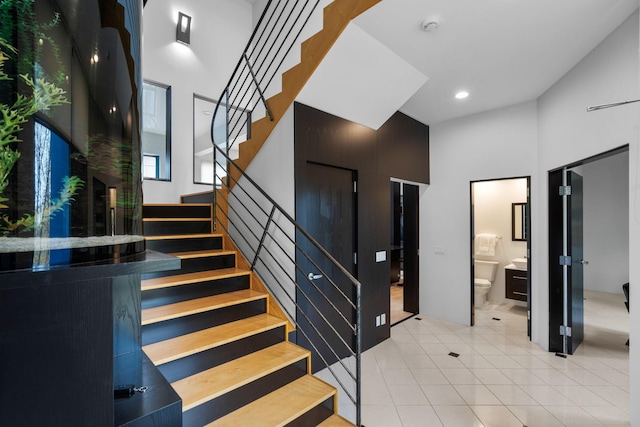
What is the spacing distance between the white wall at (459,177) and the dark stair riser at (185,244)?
3211mm

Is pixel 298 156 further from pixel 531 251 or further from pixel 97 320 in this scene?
pixel 531 251

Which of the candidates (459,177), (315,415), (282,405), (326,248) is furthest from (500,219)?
(282,405)

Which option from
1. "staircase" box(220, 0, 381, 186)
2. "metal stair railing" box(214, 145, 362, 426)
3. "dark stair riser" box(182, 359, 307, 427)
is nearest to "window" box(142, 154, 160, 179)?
"metal stair railing" box(214, 145, 362, 426)

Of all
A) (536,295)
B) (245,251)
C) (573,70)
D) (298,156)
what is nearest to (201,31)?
(298,156)

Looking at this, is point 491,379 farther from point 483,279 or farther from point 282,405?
point 483,279

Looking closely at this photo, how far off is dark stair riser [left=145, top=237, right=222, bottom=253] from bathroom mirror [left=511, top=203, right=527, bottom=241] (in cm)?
502

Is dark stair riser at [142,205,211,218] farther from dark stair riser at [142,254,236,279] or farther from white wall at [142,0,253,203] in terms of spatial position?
white wall at [142,0,253,203]

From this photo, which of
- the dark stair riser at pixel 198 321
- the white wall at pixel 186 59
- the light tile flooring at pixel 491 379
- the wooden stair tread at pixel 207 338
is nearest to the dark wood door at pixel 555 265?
the light tile flooring at pixel 491 379

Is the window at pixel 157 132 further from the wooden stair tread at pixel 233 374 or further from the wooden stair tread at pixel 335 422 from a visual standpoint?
the wooden stair tread at pixel 335 422

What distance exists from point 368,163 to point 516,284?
3640 mm

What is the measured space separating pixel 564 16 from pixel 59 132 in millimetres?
3207

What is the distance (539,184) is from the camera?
12.0 ft

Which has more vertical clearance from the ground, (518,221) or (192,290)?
(518,221)

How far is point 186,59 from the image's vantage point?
436 cm
